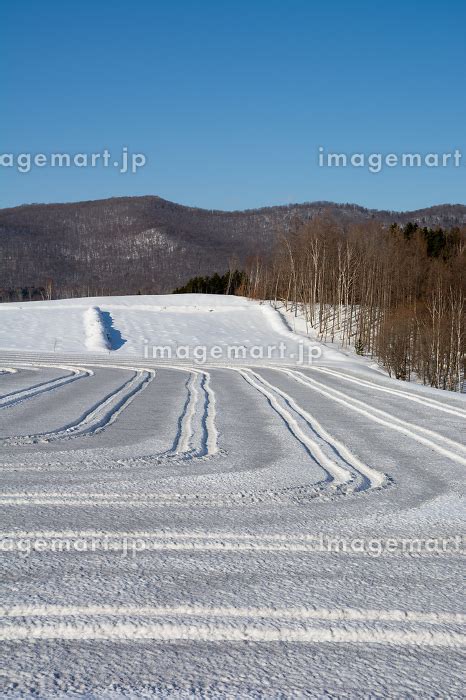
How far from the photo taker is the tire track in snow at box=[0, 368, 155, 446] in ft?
Result: 27.7

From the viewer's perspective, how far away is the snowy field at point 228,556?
9.38 ft

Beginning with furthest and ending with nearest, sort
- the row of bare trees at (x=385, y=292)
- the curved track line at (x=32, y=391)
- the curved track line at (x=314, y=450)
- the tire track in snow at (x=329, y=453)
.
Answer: the row of bare trees at (x=385, y=292) → the curved track line at (x=32, y=391) → the curved track line at (x=314, y=450) → the tire track in snow at (x=329, y=453)

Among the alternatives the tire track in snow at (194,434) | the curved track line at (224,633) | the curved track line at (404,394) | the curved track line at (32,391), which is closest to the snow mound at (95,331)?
the curved track line at (404,394)

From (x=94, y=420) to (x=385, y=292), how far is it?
4216 centimetres

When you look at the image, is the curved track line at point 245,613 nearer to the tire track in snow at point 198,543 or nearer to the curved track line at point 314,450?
the tire track in snow at point 198,543

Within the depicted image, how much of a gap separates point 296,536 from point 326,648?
5.46 ft

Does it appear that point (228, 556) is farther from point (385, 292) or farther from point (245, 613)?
point (385, 292)

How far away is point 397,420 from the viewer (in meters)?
11.6

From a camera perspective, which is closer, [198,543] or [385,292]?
[198,543]

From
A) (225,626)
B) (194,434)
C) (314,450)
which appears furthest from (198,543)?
(194,434)

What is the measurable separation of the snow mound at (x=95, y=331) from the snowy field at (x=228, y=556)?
32.4 meters

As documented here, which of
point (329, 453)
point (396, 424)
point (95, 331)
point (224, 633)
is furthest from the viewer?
point (95, 331)

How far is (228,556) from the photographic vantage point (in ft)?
14.0

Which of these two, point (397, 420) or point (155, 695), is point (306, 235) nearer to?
point (397, 420)
